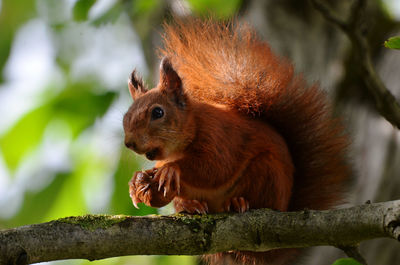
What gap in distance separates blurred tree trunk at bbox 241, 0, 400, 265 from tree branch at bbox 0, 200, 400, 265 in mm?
1432

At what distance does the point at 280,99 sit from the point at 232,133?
30cm

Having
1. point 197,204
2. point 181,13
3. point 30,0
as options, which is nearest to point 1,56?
point 30,0

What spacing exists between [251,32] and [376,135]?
1264 mm

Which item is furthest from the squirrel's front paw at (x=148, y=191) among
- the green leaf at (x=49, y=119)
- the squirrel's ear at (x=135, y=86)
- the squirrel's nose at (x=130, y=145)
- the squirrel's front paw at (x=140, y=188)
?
the green leaf at (x=49, y=119)

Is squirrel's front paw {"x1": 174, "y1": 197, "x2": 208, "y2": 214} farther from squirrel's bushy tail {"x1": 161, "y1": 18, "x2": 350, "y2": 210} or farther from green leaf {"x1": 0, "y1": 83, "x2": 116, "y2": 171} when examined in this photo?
green leaf {"x1": 0, "y1": 83, "x2": 116, "y2": 171}

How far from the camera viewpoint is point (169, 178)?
1.86m

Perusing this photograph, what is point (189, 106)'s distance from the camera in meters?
2.17

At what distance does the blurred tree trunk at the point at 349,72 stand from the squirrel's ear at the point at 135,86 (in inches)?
38.2

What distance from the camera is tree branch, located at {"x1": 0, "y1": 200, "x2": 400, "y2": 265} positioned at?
1472 mm

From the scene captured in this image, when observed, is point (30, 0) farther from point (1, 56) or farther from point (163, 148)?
point (163, 148)

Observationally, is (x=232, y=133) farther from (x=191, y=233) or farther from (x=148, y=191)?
(x=191, y=233)

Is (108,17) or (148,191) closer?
(148,191)

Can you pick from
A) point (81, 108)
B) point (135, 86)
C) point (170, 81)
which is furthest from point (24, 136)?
point (170, 81)

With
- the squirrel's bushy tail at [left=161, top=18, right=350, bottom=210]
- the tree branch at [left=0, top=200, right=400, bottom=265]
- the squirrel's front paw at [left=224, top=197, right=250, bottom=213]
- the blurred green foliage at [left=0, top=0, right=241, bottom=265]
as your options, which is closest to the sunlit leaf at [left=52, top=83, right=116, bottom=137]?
the blurred green foliage at [left=0, top=0, right=241, bottom=265]
